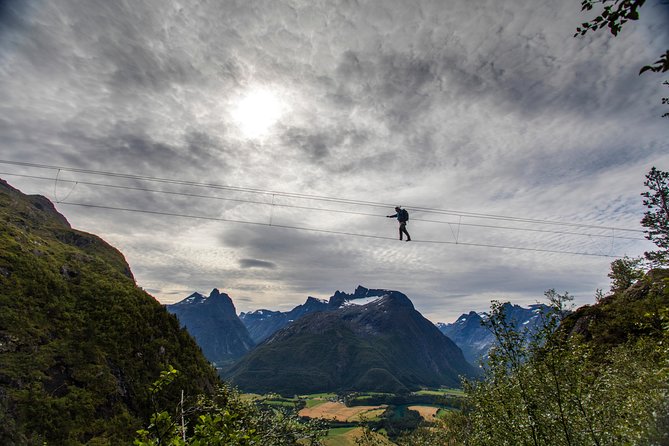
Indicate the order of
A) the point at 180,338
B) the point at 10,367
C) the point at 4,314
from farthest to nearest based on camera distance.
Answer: the point at 180,338
the point at 4,314
the point at 10,367

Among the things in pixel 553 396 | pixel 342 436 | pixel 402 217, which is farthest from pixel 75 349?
pixel 342 436

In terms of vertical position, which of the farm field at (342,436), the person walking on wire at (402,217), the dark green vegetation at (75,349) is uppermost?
the person walking on wire at (402,217)

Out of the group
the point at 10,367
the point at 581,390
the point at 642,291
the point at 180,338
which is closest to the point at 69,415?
the point at 10,367

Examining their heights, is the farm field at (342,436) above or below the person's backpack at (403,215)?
below

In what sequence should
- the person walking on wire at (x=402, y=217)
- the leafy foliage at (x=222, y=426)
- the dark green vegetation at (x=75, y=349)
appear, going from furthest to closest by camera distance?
the dark green vegetation at (x=75, y=349) < the person walking on wire at (x=402, y=217) < the leafy foliage at (x=222, y=426)

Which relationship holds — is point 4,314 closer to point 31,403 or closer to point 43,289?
point 43,289

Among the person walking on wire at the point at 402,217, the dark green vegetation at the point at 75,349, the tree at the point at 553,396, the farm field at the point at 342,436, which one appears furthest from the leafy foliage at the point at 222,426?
the farm field at the point at 342,436

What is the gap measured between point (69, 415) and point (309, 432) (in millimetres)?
68683

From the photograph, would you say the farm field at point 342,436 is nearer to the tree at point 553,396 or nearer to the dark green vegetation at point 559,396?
the dark green vegetation at point 559,396

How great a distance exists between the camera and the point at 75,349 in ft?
245

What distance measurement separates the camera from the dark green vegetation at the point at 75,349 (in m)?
58.2

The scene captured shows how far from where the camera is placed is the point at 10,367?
60.1 m

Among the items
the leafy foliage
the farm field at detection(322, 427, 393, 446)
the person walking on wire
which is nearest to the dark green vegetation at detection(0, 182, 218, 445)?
the leafy foliage

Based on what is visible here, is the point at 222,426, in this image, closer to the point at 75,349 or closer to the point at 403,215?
the point at 403,215
